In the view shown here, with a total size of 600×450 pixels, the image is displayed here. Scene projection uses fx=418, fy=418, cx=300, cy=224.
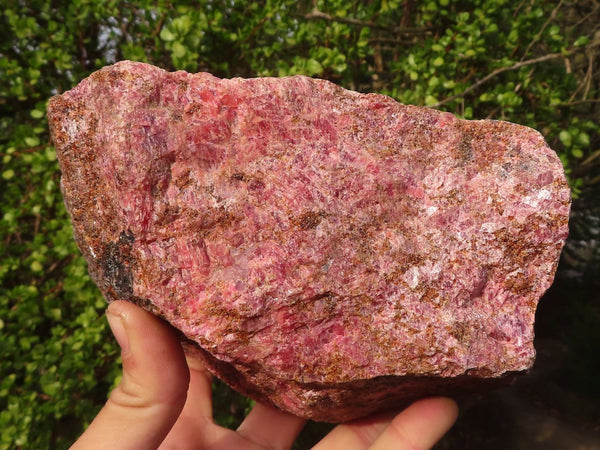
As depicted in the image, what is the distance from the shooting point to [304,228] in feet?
4.38

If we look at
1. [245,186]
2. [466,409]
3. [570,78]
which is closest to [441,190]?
[245,186]

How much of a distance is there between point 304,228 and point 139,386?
0.72 m

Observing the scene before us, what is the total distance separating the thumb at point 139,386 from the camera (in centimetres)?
130

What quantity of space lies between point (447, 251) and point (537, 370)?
4080mm

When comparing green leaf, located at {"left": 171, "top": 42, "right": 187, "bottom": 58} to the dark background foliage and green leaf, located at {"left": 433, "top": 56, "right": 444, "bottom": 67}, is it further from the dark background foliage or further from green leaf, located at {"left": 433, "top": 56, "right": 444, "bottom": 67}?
green leaf, located at {"left": 433, "top": 56, "right": 444, "bottom": 67}

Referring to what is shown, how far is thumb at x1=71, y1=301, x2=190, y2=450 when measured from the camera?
1.30 meters

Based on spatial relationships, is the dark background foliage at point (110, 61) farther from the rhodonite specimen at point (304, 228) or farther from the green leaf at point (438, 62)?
the rhodonite specimen at point (304, 228)

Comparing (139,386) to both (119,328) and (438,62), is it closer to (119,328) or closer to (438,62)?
(119,328)

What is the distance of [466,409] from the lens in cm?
414

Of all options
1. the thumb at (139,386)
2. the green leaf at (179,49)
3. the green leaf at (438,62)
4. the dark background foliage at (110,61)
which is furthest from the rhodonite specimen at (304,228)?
the green leaf at (438,62)

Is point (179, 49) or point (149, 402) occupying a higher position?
point (179, 49)

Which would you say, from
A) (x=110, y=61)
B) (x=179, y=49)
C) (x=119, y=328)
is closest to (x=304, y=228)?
(x=119, y=328)

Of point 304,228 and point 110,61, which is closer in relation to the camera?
point 304,228

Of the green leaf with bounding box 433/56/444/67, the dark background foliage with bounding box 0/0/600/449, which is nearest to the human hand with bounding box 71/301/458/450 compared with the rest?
the dark background foliage with bounding box 0/0/600/449
